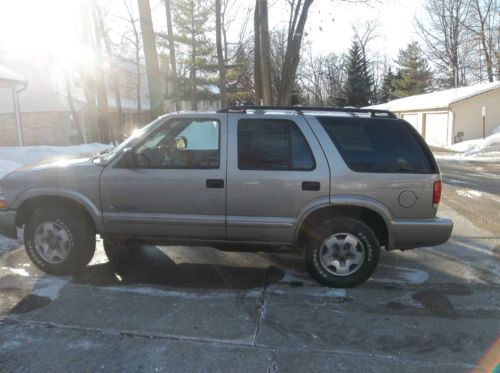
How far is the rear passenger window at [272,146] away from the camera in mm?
4418

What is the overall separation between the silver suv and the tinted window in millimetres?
10

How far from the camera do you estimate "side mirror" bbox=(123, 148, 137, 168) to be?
4.55 m

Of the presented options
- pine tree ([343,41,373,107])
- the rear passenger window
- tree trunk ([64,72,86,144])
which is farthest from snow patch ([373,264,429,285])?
pine tree ([343,41,373,107])

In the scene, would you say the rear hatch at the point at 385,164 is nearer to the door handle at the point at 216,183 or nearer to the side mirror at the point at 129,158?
the door handle at the point at 216,183

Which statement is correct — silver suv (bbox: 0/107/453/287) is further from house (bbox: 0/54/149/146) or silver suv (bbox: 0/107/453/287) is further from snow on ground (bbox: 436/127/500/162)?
house (bbox: 0/54/149/146)

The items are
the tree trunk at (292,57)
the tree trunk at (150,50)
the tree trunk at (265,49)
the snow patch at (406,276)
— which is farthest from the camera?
the tree trunk at (292,57)

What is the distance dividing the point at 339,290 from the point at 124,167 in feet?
8.36

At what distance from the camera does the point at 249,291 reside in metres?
4.53

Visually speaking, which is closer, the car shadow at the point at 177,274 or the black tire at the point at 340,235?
the black tire at the point at 340,235

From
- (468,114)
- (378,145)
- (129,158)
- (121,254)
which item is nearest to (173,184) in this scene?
(129,158)

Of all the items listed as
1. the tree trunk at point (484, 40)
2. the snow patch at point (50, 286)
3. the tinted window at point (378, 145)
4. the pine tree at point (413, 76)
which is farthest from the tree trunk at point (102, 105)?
the pine tree at point (413, 76)

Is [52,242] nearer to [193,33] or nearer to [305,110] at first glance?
[305,110]

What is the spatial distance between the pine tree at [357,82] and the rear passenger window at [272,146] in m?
51.8

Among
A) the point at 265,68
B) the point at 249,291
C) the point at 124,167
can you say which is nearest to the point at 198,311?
the point at 249,291
